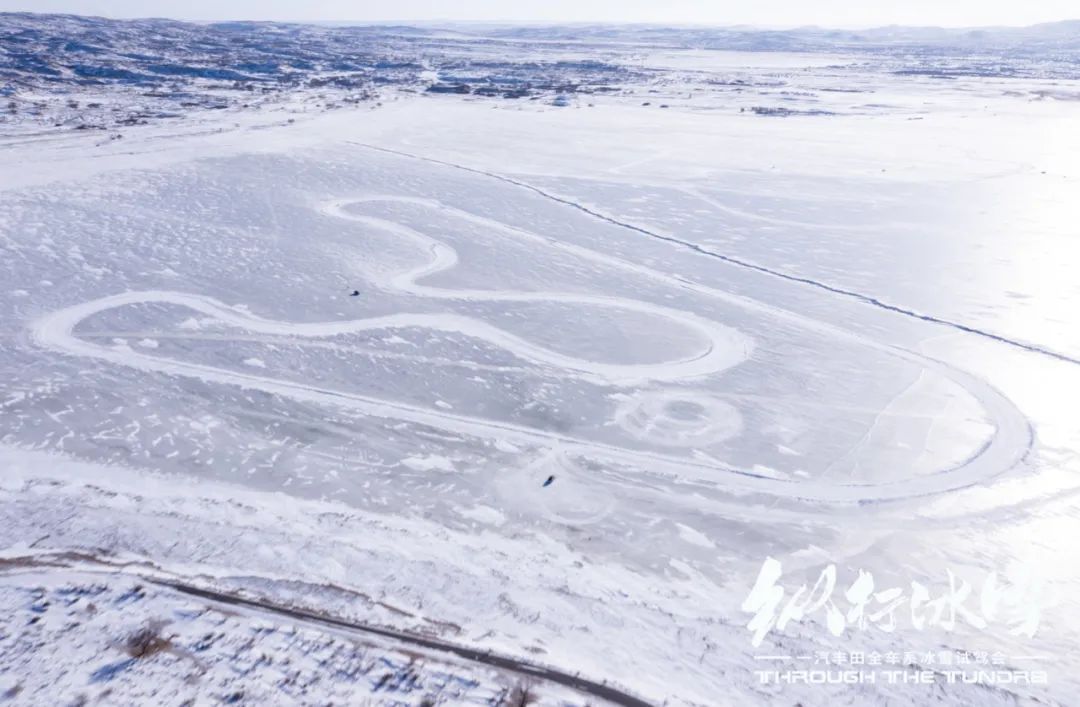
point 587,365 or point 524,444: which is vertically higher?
point 587,365

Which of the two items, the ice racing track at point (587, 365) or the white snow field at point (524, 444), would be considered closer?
the white snow field at point (524, 444)

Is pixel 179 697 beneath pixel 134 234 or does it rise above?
beneath

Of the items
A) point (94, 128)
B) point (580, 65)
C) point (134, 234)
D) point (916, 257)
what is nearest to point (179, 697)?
point (134, 234)

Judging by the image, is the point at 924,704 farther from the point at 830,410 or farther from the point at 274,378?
the point at 274,378

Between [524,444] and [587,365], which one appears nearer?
[524,444]

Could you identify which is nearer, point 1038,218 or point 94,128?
point 1038,218

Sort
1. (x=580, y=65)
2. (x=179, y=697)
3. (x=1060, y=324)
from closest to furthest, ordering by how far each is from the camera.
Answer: (x=179, y=697)
(x=1060, y=324)
(x=580, y=65)
